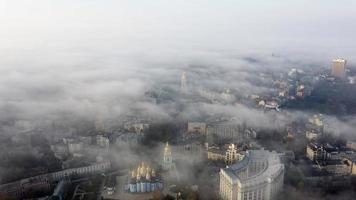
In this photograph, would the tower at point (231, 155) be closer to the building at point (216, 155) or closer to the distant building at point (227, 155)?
the distant building at point (227, 155)

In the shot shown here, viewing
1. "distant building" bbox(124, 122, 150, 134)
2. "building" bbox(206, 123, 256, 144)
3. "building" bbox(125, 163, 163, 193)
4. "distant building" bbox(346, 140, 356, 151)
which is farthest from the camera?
"distant building" bbox(124, 122, 150, 134)

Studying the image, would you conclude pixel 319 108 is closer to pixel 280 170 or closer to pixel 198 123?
pixel 198 123

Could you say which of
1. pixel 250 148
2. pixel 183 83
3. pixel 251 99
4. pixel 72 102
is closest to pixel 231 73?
pixel 183 83

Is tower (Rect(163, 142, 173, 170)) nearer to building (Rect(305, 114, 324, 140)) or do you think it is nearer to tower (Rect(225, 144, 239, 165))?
tower (Rect(225, 144, 239, 165))

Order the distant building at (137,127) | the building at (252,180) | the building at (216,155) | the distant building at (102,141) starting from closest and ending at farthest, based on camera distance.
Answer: the building at (252,180)
the building at (216,155)
the distant building at (102,141)
the distant building at (137,127)

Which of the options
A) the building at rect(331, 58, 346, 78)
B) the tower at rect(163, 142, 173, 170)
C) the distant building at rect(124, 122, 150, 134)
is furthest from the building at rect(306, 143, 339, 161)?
the building at rect(331, 58, 346, 78)

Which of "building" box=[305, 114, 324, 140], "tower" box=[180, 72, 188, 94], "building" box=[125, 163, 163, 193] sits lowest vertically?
"building" box=[125, 163, 163, 193]

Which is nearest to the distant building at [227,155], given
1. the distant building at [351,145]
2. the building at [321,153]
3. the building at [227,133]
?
the building at [227,133]
